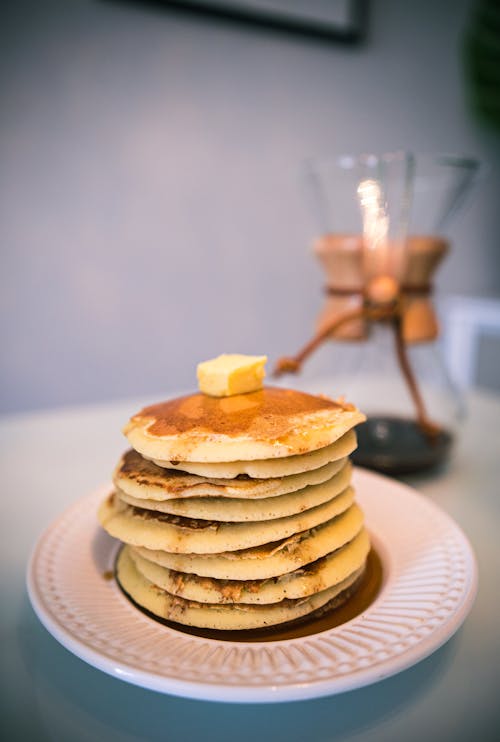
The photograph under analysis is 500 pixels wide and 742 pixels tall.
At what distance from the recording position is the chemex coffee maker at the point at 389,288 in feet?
2.79

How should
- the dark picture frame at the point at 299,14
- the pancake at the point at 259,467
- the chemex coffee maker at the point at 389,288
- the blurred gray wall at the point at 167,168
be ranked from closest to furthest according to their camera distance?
the pancake at the point at 259,467 → the chemex coffee maker at the point at 389,288 → the blurred gray wall at the point at 167,168 → the dark picture frame at the point at 299,14

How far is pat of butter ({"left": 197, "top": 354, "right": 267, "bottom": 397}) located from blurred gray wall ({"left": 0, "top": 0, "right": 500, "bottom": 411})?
148cm

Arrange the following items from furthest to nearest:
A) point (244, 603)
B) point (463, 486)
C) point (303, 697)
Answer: point (463, 486)
point (244, 603)
point (303, 697)

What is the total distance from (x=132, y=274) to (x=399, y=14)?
1628mm

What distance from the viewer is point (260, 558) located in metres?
0.50

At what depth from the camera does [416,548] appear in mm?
594

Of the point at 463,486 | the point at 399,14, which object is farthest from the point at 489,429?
the point at 399,14

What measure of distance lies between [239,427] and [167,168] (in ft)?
5.64

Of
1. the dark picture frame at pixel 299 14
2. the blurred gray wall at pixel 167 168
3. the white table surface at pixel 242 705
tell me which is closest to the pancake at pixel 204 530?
the white table surface at pixel 242 705

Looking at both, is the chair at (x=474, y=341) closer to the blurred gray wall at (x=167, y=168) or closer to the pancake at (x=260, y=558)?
the blurred gray wall at (x=167, y=168)

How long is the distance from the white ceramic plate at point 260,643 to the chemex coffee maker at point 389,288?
0.92 feet

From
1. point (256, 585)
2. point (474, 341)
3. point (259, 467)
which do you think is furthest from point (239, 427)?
point (474, 341)

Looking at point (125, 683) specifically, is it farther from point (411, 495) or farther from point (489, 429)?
point (489, 429)

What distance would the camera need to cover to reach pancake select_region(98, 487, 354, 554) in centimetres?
49
